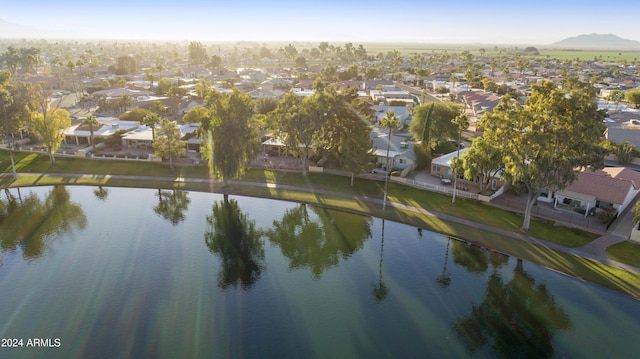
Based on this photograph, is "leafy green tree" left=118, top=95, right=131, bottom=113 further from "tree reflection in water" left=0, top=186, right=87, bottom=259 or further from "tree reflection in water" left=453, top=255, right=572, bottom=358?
"tree reflection in water" left=453, top=255, right=572, bottom=358

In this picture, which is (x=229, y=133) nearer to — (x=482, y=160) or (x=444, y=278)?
(x=444, y=278)

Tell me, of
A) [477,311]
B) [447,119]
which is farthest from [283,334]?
[447,119]

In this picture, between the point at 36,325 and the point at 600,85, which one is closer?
the point at 36,325

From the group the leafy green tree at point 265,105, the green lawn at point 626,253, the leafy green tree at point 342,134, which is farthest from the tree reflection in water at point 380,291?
the leafy green tree at point 265,105

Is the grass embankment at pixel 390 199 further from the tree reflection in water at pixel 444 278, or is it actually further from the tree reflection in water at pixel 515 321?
the tree reflection in water at pixel 444 278

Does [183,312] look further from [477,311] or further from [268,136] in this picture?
[268,136]

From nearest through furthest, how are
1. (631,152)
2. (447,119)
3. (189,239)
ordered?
(189,239) < (631,152) < (447,119)
